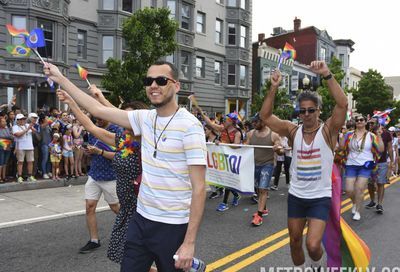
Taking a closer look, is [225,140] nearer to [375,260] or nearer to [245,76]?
[375,260]

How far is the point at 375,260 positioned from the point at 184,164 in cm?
380

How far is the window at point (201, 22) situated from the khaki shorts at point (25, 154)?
19887 millimetres

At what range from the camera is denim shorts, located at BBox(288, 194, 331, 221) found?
158 inches

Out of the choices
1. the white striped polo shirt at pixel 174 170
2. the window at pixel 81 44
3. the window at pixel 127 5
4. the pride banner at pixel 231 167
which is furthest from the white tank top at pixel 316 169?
the window at pixel 127 5

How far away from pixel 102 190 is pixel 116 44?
59.8ft

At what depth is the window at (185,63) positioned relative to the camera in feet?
88.0

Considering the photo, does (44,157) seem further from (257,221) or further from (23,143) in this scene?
(257,221)

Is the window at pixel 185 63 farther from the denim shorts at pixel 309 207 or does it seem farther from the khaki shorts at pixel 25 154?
the denim shorts at pixel 309 207

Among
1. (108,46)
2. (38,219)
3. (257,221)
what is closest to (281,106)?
(108,46)

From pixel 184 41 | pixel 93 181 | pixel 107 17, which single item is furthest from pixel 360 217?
pixel 184 41

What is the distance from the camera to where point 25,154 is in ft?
34.6

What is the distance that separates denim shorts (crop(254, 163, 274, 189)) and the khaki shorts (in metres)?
6.13

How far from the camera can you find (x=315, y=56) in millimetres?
48000

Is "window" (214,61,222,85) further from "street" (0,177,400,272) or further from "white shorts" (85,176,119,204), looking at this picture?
"white shorts" (85,176,119,204)
